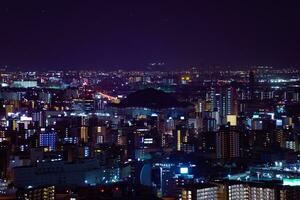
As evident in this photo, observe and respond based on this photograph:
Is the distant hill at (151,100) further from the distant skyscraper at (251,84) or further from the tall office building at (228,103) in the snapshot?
the distant skyscraper at (251,84)

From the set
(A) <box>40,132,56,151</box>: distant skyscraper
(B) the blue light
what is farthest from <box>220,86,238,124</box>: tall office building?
(B) the blue light

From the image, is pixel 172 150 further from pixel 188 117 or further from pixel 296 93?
pixel 296 93

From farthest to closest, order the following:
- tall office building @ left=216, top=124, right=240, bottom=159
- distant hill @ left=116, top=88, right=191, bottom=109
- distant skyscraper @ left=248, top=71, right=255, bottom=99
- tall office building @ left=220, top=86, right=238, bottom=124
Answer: distant skyscraper @ left=248, top=71, right=255, bottom=99, distant hill @ left=116, top=88, right=191, bottom=109, tall office building @ left=220, top=86, right=238, bottom=124, tall office building @ left=216, top=124, right=240, bottom=159

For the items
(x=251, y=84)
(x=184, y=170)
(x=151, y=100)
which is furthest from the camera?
(x=251, y=84)

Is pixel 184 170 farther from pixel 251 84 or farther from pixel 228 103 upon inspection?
pixel 251 84

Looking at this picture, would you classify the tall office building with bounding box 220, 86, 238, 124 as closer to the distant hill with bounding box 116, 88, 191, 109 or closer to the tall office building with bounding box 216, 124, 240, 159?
the distant hill with bounding box 116, 88, 191, 109

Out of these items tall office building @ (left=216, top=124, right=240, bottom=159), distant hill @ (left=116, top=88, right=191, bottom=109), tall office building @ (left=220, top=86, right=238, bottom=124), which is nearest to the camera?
tall office building @ (left=216, top=124, right=240, bottom=159)

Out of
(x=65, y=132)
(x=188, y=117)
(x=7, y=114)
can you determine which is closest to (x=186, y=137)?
(x=65, y=132)

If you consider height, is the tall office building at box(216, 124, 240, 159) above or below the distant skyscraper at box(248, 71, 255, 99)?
below

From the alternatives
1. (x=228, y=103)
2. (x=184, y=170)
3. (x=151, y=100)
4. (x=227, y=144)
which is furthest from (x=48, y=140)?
(x=151, y=100)

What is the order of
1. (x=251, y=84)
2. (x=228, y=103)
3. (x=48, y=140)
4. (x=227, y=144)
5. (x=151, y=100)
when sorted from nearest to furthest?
(x=227, y=144) < (x=48, y=140) < (x=228, y=103) < (x=151, y=100) < (x=251, y=84)
